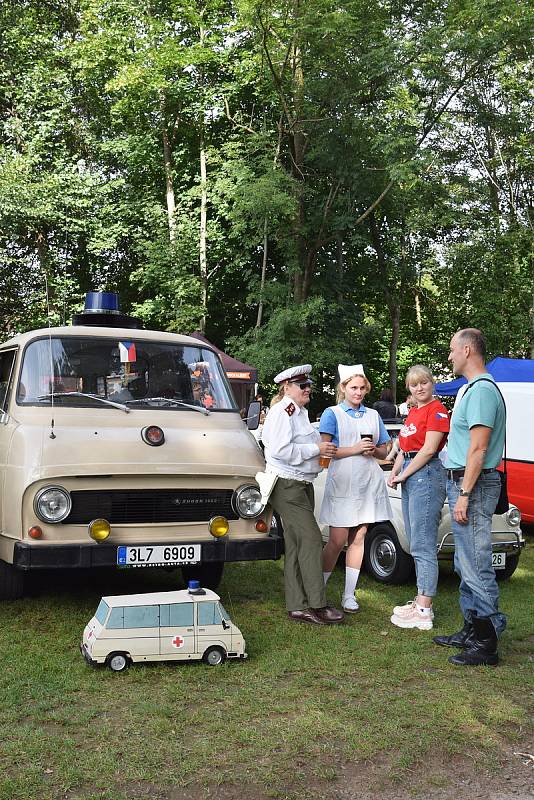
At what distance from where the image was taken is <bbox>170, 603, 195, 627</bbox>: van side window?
212 inches

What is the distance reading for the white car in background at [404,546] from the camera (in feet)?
26.5

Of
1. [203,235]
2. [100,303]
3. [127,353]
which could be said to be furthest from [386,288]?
[127,353]

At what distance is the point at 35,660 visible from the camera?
18.1 feet

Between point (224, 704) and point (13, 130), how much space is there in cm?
2546

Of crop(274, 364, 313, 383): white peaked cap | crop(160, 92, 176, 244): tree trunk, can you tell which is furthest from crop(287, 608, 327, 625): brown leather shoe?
crop(160, 92, 176, 244): tree trunk

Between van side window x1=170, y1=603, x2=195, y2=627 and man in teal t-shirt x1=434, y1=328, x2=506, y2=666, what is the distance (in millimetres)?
1751

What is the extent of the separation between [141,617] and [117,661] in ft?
1.01

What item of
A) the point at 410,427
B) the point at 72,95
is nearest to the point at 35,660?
the point at 410,427

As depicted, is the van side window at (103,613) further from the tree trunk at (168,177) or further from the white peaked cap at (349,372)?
the tree trunk at (168,177)

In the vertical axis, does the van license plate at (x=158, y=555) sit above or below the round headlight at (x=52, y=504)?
below

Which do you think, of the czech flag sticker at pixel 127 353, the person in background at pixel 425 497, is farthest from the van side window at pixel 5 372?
the person in background at pixel 425 497

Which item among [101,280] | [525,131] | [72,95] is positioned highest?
[72,95]

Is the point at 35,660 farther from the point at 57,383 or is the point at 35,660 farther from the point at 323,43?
the point at 323,43

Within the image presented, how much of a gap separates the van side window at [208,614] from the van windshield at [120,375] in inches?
78.1
